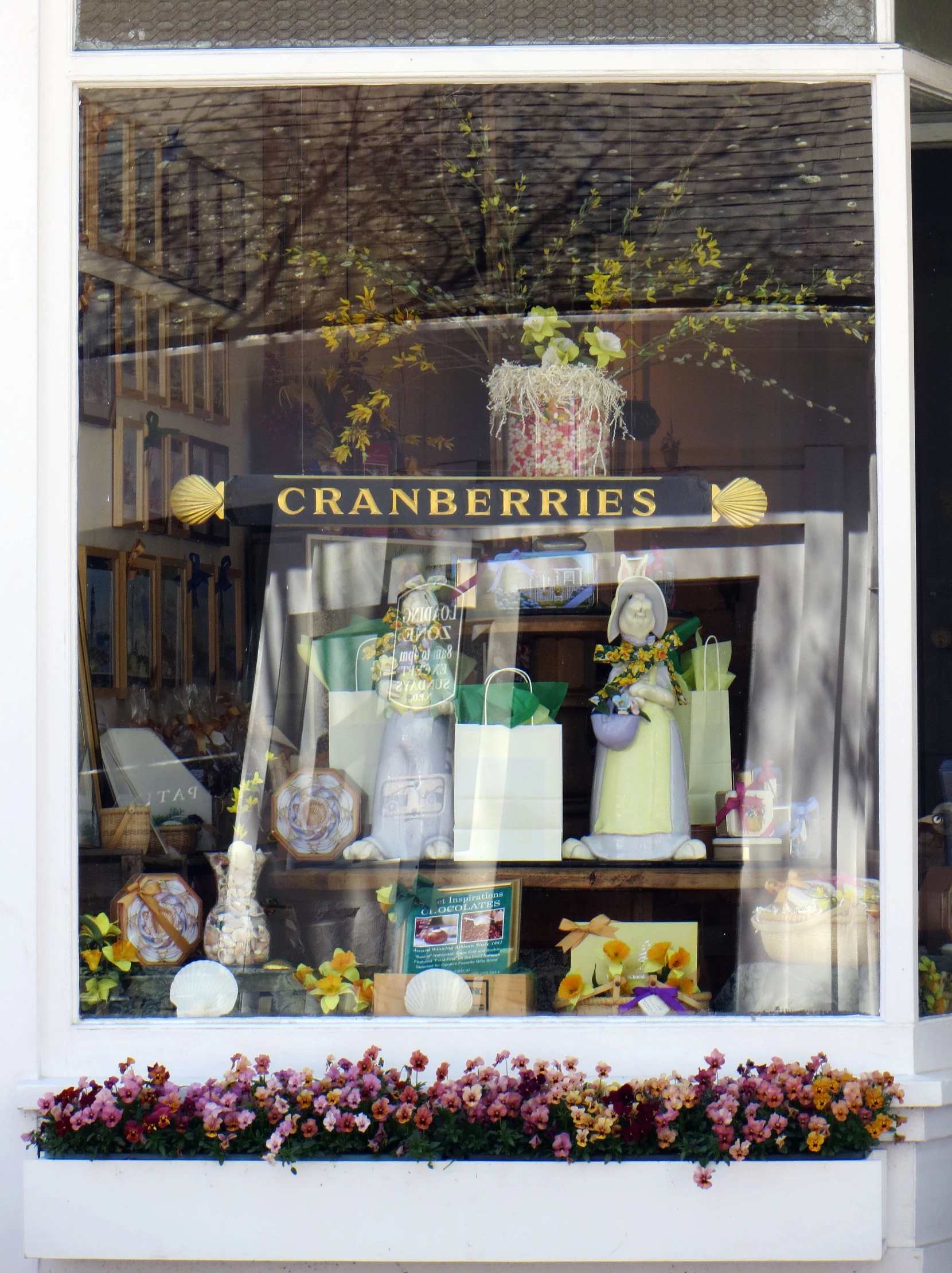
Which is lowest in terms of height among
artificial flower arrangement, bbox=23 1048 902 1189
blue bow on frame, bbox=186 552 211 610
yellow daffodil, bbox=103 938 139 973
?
artificial flower arrangement, bbox=23 1048 902 1189

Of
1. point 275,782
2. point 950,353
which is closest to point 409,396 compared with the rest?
point 275,782

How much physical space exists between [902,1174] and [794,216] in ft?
7.22

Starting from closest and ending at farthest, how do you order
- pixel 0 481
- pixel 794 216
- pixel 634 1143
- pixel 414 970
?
1. pixel 634 1143
2. pixel 0 481
3. pixel 414 970
4. pixel 794 216

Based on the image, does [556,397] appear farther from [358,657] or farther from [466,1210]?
[466,1210]

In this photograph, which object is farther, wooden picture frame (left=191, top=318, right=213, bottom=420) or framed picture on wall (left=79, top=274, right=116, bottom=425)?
wooden picture frame (left=191, top=318, right=213, bottom=420)

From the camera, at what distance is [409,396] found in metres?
3.71

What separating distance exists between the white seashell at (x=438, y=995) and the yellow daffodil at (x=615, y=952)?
1.13ft

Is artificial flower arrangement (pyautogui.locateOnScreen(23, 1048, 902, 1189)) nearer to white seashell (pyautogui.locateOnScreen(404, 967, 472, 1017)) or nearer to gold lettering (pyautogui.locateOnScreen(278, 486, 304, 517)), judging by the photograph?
white seashell (pyautogui.locateOnScreen(404, 967, 472, 1017))

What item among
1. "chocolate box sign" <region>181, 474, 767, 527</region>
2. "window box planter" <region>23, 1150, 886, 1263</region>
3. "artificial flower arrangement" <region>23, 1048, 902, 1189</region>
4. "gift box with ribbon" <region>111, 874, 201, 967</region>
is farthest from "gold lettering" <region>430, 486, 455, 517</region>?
"window box planter" <region>23, 1150, 886, 1263</region>

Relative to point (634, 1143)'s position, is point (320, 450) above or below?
above

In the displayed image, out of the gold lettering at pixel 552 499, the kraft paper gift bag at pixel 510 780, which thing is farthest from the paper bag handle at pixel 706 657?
the gold lettering at pixel 552 499

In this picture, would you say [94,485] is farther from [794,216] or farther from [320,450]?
[794,216]

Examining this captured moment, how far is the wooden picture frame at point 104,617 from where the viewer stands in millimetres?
3307

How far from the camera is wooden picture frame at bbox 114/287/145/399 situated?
3406 mm
